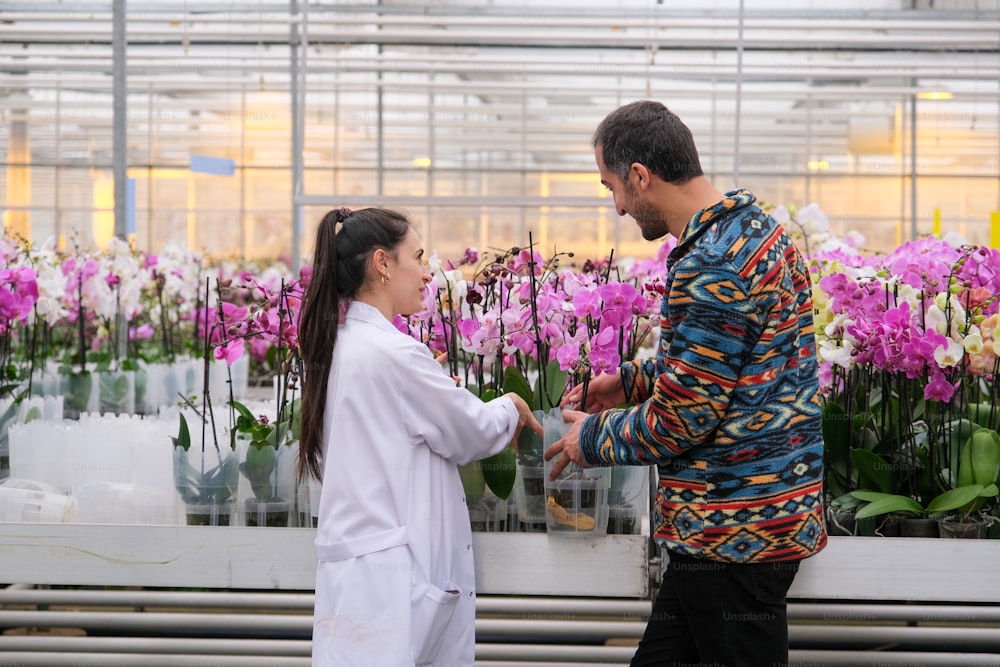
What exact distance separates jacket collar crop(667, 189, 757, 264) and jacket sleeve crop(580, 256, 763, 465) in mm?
42

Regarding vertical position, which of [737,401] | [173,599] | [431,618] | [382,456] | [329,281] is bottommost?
[173,599]

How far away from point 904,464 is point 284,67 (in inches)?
383

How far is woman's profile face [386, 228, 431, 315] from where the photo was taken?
1.56m

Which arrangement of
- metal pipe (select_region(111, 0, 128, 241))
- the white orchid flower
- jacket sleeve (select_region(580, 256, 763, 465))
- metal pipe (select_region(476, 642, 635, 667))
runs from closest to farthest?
jacket sleeve (select_region(580, 256, 763, 465)) → the white orchid flower → metal pipe (select_region(476, 642, 635, 667)) → metal pipe (select_region(111, 0, 128, 241))

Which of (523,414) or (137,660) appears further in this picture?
(137,660)

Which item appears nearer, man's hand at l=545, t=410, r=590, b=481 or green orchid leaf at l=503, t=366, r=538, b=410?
man's hand at l=545, t=410, r=590, b=481

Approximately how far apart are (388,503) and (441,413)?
15 cm

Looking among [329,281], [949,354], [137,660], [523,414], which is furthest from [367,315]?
[949,354]

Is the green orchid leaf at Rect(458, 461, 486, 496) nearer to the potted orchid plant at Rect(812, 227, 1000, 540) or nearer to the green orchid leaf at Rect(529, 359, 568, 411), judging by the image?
the green orchid leaf at Rect(529, 359, 568, 411)

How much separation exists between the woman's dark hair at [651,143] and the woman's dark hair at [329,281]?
37 centimetres

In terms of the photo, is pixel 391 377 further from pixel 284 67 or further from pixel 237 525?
pixel 284 67

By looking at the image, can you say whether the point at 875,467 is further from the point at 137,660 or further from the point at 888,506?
the point at 137,660

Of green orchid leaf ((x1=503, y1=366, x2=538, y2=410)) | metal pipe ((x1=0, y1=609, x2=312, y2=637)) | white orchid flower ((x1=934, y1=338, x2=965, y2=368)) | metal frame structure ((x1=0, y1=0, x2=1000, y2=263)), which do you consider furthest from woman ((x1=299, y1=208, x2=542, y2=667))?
metal frame structure ((x1=0, y1=0, x2=1000, y2=263))

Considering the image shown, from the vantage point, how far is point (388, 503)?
1455 mm
